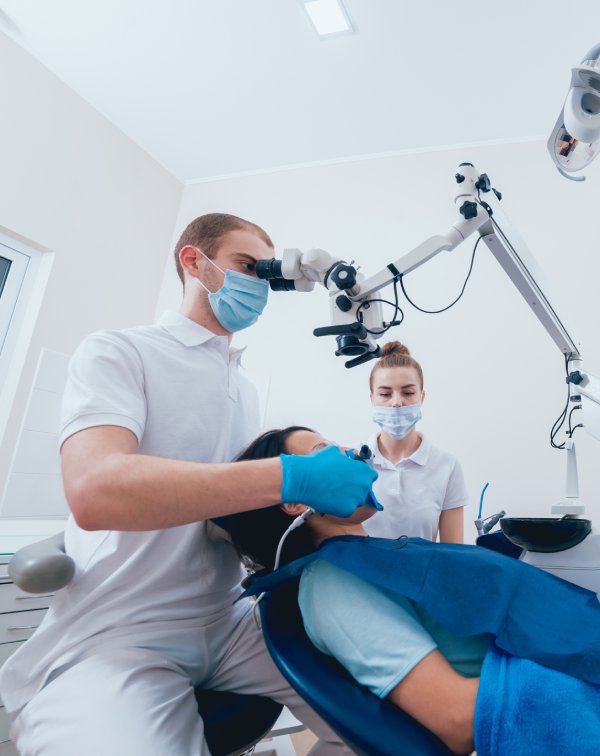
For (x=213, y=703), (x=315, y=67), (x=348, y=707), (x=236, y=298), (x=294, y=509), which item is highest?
(x=315, y=67)

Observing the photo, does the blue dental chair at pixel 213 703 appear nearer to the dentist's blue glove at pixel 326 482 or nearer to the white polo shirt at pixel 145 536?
the white polo shirt at pixel 145 536

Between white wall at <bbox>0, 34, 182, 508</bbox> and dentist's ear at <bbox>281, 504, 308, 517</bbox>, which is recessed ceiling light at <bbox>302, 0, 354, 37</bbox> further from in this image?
dentist's ear at <bbox>281, 504, 308, 517</bbox>

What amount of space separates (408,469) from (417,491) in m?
0.09

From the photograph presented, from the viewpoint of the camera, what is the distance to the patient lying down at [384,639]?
0.67 meters

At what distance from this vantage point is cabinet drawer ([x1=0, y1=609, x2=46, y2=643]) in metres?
1.58

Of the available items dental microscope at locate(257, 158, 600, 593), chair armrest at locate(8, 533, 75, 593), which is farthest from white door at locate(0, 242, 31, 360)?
dental microscope at locate(257, 158, 600, 593)

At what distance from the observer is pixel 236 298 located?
1.23 m

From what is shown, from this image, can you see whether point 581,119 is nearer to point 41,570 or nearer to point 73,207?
point 41,570

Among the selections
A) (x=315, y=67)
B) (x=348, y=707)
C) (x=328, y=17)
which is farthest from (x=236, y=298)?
(x=315, y=67)

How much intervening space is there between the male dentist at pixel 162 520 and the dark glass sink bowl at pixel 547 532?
1.06 feet

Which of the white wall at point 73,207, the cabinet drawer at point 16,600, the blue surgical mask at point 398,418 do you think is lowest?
the cabinet drawer at point 16,600

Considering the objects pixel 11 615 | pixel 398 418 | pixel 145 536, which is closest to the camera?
pixel 145 536

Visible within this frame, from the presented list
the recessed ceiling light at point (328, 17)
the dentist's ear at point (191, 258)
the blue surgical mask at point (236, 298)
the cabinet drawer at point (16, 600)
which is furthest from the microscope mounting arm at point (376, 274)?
the recessed ceiling light at point (328, 17)

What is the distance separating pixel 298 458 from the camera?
82cm
